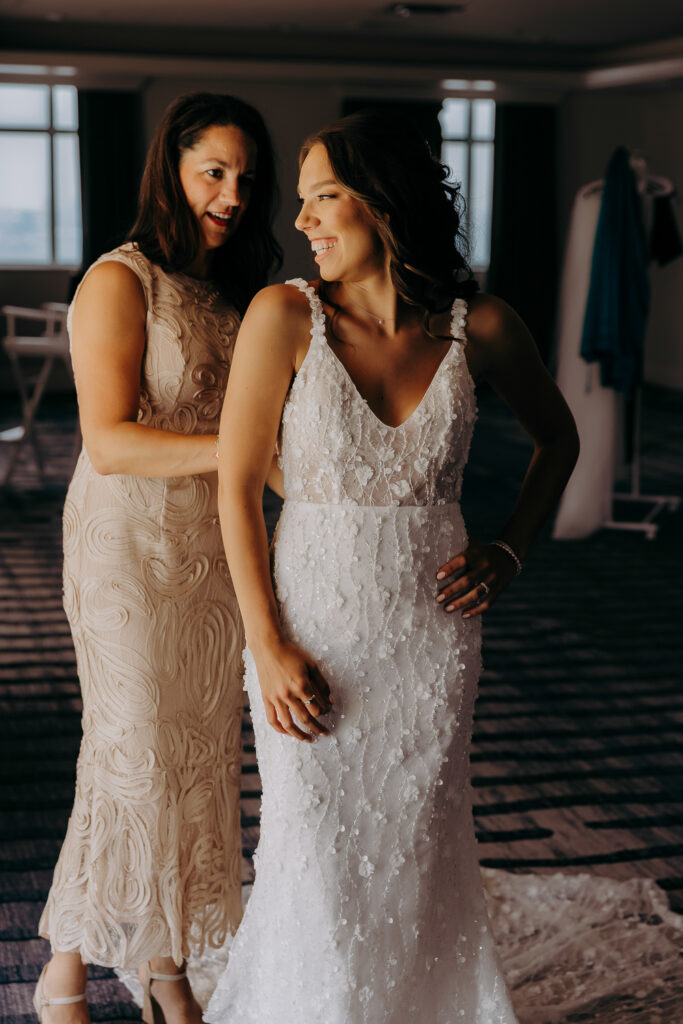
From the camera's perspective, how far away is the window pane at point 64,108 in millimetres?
13266

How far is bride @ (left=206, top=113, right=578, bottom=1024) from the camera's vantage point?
1685 millimetres

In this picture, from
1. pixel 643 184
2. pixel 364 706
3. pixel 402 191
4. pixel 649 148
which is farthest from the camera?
pixel 649 148

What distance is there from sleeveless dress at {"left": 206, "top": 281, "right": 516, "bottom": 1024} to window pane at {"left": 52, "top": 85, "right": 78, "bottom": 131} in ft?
41.3

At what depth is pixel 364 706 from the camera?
1.77 metres

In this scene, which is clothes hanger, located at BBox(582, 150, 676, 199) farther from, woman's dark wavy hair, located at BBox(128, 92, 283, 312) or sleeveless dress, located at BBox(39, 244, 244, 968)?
sleeveless dress, located at BBox(39, 244, 244, 968)

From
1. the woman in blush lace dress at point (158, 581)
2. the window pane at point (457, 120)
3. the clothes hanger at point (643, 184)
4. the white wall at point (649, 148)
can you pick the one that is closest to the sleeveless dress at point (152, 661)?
the woman in blush lace dress at point (158, 581)

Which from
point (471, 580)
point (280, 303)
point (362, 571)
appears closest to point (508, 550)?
point (471, 580)

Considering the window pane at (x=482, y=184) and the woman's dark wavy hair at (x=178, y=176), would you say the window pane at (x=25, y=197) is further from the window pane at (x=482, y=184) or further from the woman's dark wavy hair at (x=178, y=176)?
the woman's dark wavy hair at (x=178, y=176)

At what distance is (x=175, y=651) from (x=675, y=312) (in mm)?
12389

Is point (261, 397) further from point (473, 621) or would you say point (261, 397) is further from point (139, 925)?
point (139, 925)

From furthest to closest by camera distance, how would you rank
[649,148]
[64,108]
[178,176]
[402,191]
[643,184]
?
[649,148] < [64,108] < [643,184] < [178,176] < [402,191]

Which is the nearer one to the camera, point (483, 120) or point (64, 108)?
point (64, 108)

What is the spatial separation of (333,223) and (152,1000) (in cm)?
151

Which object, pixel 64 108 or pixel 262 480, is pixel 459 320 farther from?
pixel 64 108
